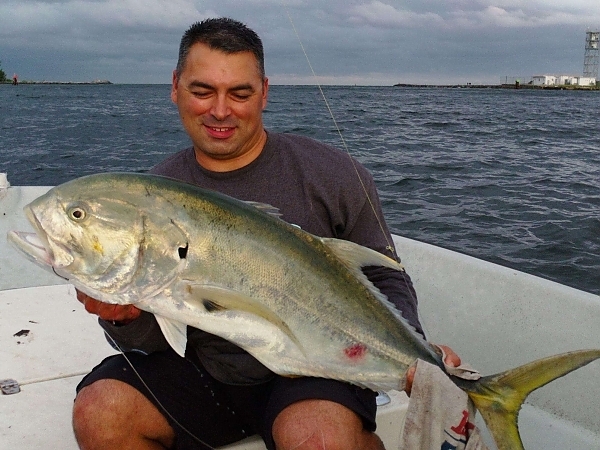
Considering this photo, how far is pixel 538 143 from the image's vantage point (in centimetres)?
2081

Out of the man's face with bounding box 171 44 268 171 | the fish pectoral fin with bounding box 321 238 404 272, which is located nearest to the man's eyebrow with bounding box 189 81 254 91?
the man's face with bounding box 171 44 268 171

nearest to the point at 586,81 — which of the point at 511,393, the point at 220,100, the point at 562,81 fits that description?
the point at 562,81

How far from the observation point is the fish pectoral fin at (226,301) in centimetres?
213

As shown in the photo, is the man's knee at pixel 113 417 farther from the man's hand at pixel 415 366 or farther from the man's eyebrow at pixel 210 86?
the man's eyebrow at pixel 210 86

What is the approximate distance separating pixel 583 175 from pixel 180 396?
14.0 metres

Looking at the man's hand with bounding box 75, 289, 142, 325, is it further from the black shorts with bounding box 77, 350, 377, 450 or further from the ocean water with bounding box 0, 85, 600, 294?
the ocean water with bounding box 0, 85, 600, 294

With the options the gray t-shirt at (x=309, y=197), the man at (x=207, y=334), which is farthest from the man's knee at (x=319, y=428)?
the gray t-shirt at (x=309, y=197)

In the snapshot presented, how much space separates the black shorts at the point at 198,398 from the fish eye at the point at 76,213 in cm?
86

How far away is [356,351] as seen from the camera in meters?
2.35

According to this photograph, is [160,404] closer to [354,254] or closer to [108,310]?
[108,310]

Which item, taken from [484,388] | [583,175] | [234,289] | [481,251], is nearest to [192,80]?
[234,289]

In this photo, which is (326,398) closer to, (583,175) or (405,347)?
(405,347)

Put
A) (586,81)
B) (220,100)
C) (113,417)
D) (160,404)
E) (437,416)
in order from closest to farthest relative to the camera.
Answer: (437,416) < (113,417) < (160,404) < (220,100) < (586,81)

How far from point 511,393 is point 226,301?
1096 millimetres
